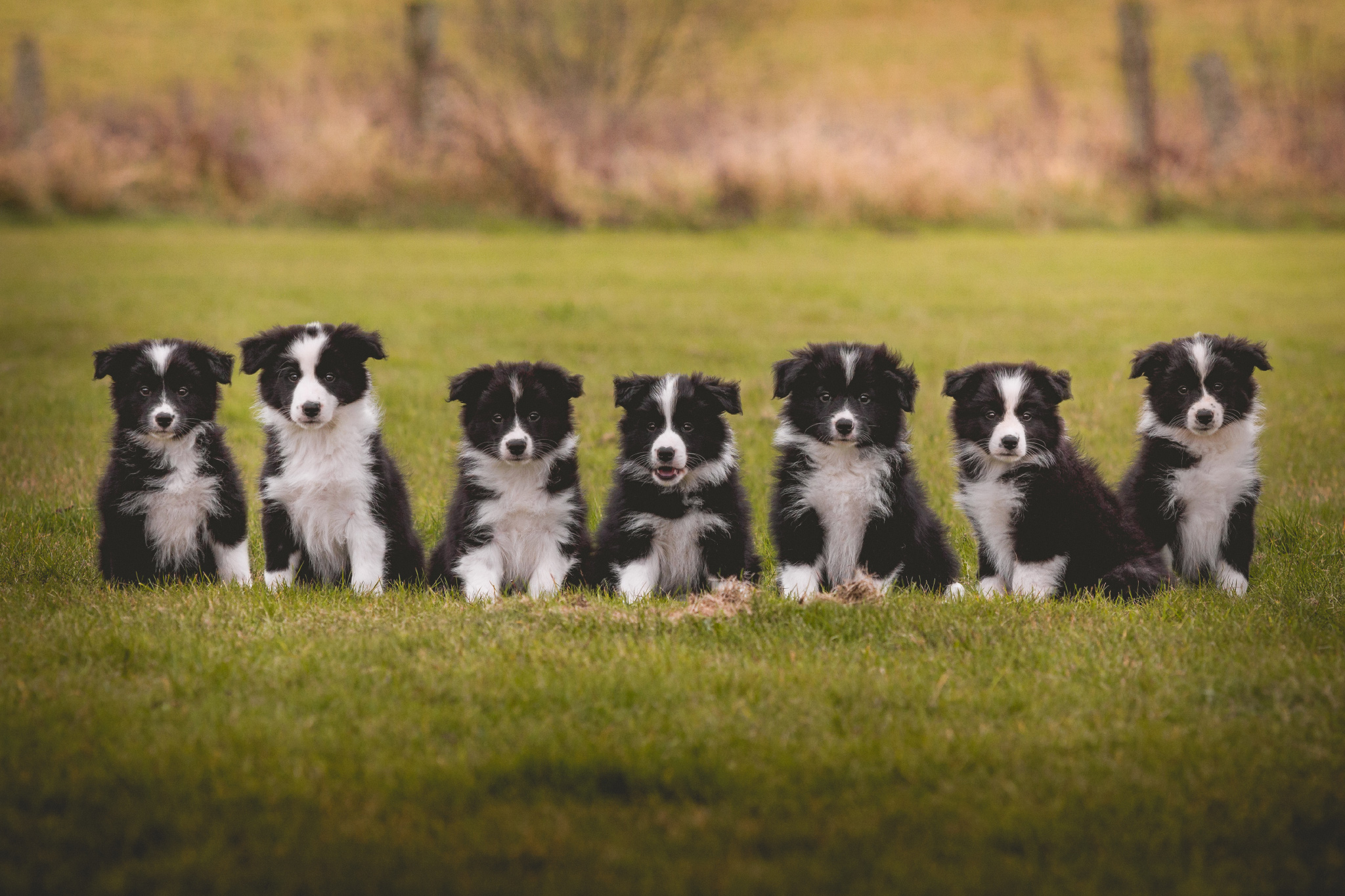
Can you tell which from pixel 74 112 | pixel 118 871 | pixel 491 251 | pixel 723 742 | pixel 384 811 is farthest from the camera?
pixel 74 112

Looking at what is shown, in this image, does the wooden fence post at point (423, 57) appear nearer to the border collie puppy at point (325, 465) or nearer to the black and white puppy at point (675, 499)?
the border collie puppy at point (325, 465)

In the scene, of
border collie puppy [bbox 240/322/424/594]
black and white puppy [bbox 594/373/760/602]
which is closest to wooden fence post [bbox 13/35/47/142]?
border collie puppy [bbox 240/322/424/594]

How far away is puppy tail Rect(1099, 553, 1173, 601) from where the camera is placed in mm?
5570

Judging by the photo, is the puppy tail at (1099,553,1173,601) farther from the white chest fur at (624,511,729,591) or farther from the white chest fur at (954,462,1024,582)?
the white chest fur at (624,511,729,591)

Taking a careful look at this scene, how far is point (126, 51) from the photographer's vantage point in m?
39.1

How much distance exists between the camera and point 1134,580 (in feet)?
18.4

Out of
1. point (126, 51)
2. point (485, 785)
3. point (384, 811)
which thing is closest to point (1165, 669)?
point (485, 785)

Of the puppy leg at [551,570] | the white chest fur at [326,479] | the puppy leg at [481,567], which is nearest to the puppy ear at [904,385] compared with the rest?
the puppy leg at [551,570]

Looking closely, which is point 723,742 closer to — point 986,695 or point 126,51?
point 986,695

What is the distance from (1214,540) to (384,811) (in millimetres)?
4184

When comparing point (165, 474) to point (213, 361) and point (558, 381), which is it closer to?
point (213, 361)

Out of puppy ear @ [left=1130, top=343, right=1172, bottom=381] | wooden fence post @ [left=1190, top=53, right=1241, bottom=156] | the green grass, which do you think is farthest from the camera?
wooden fence post @ [left=1190, top=53, right=1241, bottom=156]

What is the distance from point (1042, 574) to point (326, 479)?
3.39m

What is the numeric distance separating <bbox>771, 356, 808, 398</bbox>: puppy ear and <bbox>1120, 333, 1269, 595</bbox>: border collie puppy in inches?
62.5
